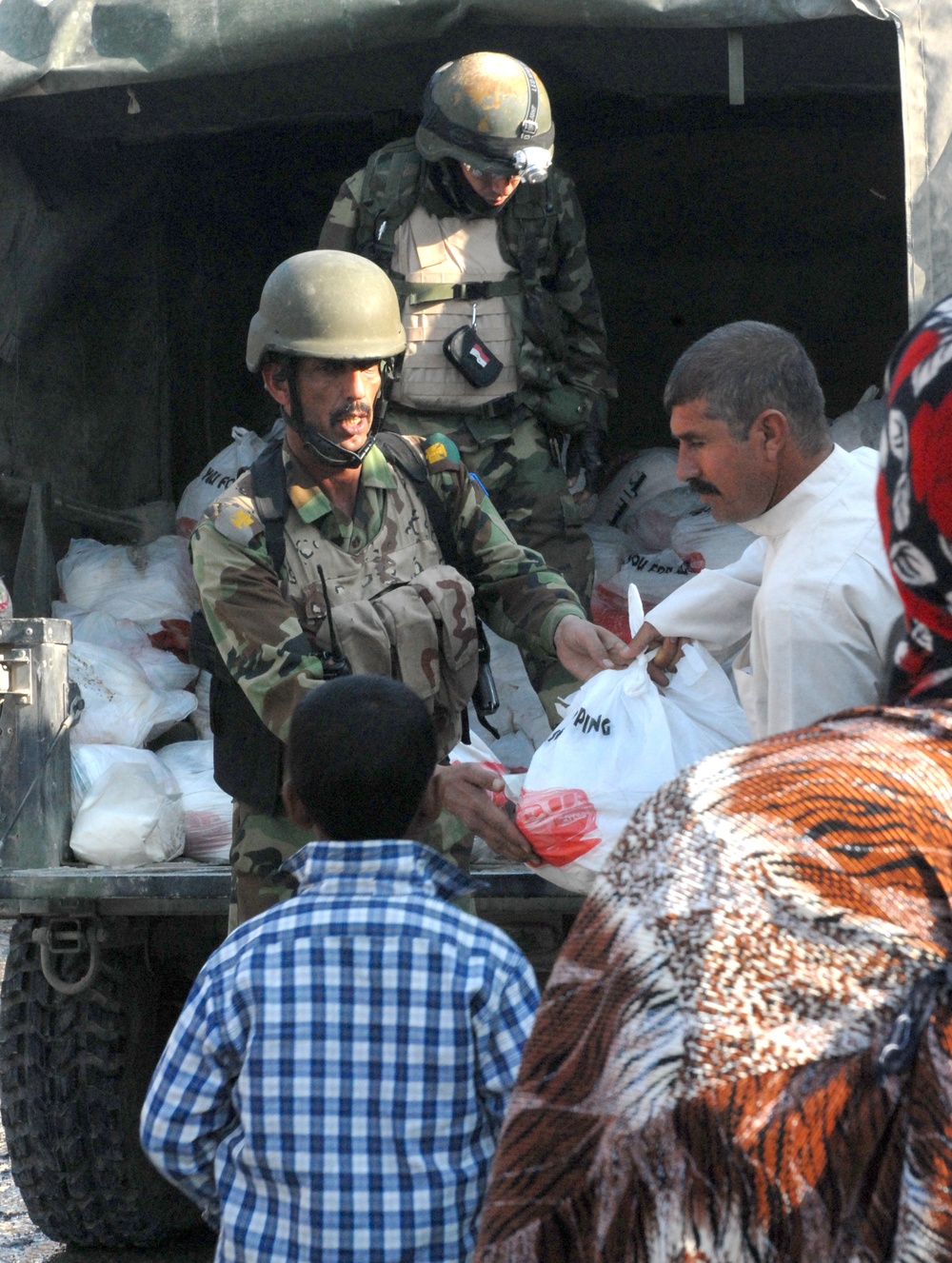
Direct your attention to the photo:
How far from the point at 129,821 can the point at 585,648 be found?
110 cm

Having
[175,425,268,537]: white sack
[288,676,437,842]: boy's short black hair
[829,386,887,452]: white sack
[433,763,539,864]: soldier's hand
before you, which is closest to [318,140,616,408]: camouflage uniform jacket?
[829,386,887,452]: white sack

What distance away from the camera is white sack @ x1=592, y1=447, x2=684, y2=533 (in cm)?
509

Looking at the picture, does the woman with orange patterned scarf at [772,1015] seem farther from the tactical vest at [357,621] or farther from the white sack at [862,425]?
the white sack at [862,425]

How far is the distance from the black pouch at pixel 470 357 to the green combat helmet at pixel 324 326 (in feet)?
4.33

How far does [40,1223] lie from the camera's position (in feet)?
11.0

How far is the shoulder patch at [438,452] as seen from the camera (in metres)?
2.83

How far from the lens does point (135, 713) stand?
383 centimetres

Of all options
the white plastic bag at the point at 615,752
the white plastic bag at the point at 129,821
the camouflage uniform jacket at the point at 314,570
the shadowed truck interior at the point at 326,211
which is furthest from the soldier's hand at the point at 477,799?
the shadowed truck interior at the point at 326,211

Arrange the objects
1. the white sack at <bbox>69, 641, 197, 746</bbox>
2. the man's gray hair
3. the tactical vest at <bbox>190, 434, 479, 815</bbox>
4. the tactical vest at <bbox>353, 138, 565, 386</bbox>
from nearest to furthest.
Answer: the man's gray hair, the tactical vest at <bbox>190, 434, 479, 815</bbox>, the white sack at <bbox>69, 641, 197, 746</bbox>, the tactical vest at <bbox>353, 138, 565, 386</bbox>

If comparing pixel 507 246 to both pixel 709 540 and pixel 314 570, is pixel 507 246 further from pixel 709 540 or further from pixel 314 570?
pixel 314 570

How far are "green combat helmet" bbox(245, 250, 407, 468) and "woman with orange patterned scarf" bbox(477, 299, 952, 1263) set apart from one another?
5.94 ft

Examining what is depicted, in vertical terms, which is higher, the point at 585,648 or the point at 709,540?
the point at 585,648

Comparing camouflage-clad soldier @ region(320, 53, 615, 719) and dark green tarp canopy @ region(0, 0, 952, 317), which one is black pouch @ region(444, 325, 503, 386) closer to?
camouflage-clad soldier @ region(320, 53, 615, 719)

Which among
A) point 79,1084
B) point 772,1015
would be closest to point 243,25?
point 79,1084
